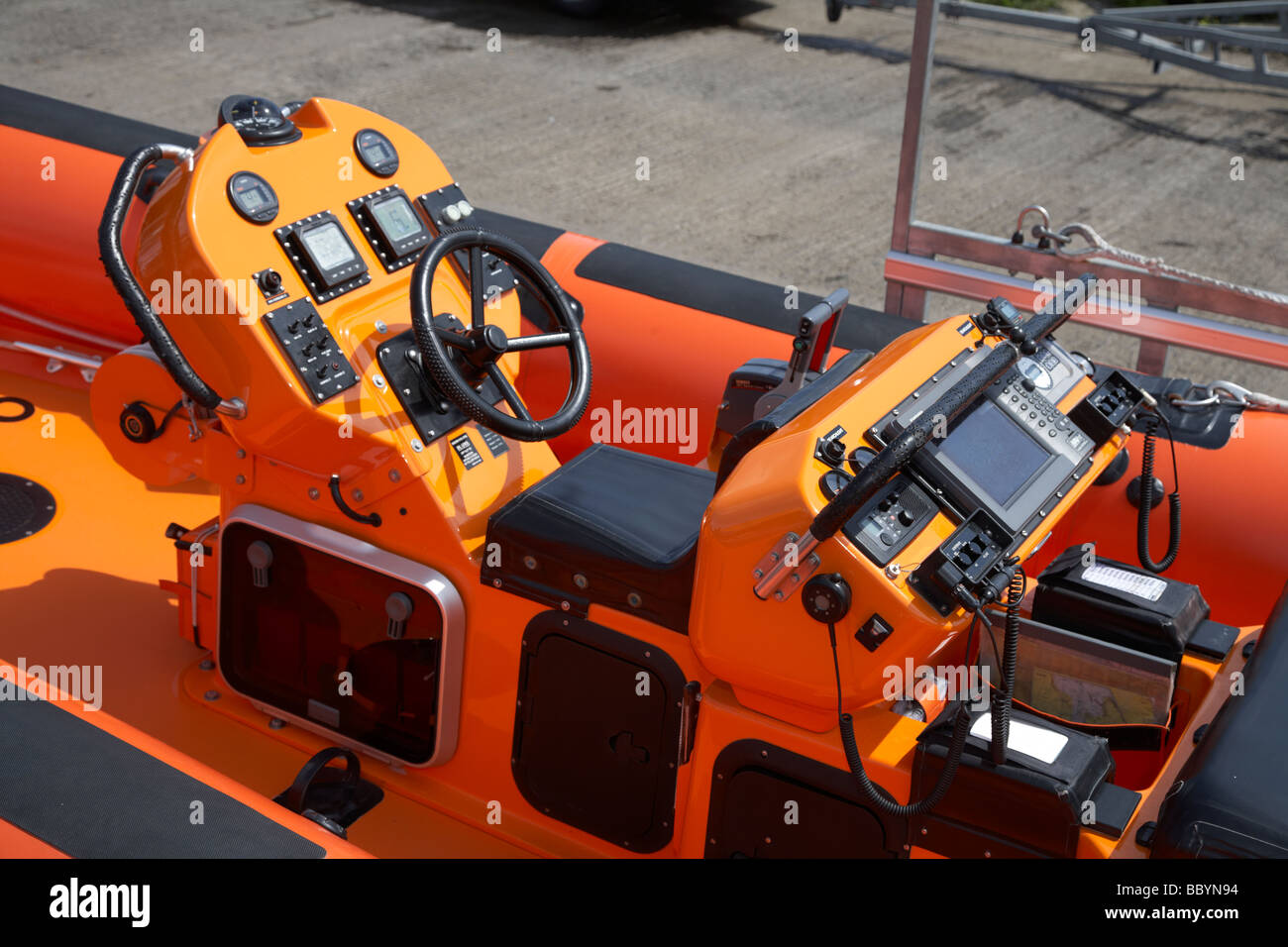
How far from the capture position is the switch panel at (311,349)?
2.32 metres

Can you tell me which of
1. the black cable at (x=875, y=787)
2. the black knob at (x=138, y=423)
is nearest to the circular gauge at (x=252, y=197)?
the black knob at (x=138, y=423)

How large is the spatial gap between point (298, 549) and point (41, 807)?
0.72 m

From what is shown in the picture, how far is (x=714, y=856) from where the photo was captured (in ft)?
7.14

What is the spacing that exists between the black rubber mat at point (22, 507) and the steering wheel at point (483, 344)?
4.50ft

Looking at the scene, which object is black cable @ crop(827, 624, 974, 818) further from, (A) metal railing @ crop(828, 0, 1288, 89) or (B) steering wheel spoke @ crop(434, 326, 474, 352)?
(A) metal railing @ crop(828, 0, 1288, 89)

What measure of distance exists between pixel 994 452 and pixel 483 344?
889 mm

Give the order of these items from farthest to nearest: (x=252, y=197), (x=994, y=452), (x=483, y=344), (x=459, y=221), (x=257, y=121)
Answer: (x=459, y=221) < (x=257, y=121) < (x=252, y=197) < (x=483, y=344) < (x=994, y=452)

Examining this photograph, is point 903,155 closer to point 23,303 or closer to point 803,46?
point 23,303

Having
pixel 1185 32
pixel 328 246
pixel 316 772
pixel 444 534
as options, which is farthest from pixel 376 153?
pixel 1185 32

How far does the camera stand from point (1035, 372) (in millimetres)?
2166

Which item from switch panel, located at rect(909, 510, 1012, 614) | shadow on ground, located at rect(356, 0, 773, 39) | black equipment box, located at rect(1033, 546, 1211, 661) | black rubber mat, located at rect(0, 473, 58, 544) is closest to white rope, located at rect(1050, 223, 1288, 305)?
black equipment box, located at rect(1033, 546, 1211, 661)

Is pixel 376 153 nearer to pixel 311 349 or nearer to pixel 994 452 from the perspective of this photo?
pixel 311 349

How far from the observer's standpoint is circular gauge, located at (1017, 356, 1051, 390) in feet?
7.07

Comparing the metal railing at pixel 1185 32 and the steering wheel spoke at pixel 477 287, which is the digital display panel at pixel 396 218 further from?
→ the metal railing at pixel 1185 32
